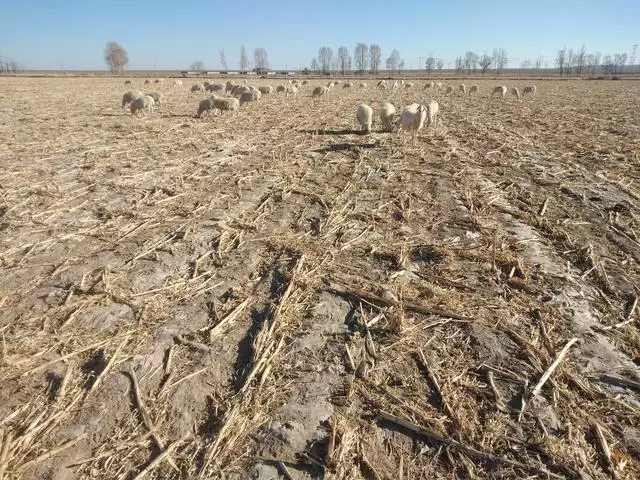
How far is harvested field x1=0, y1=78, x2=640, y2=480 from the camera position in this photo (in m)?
2.72

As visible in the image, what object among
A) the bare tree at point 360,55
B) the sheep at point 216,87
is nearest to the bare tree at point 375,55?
the bare tree at point 360,55

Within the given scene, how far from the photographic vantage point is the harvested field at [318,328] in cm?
272

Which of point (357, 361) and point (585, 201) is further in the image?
point (585, 201)

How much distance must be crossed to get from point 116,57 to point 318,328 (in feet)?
519

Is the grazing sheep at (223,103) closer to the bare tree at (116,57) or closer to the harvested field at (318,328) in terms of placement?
the harvested field at (318,328)

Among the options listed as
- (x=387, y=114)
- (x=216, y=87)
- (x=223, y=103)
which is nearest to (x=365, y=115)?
(x=387, y=114)

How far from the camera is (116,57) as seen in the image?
132 metres

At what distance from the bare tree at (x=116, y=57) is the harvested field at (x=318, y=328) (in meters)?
151

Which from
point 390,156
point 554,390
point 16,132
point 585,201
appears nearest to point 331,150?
point 390,156

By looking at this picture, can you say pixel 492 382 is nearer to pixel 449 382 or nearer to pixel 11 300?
pixel 449 382

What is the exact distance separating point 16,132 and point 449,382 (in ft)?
56.5

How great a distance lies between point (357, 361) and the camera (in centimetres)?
353

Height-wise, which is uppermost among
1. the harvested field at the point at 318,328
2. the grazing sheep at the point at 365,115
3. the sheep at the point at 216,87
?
the sheep at the point at 216,87

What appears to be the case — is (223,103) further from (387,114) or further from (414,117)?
(414,117)
